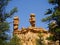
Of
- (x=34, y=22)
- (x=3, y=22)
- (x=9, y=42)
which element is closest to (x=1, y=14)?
(x=3, y=22)

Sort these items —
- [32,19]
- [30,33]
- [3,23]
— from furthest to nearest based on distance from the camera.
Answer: [30,33], [32,19], [3,23]

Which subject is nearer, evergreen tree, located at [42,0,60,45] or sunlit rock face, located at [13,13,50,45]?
evergreen tree, located at [42,0,60,45]

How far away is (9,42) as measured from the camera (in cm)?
1656

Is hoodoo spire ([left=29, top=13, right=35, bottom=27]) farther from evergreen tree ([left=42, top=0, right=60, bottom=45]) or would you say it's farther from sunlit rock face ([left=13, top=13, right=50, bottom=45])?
evergreen tree ([left=42, top=0, right=60, bottom=45])

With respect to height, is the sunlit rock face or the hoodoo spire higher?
the hoodoo spire

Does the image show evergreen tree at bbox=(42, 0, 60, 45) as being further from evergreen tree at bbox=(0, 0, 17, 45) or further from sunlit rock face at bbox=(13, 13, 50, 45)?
sunlit rock face at bbox=(13, 13, 50, 45)

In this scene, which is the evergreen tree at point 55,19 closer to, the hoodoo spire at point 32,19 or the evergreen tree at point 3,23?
the evergreen tree at point 3,23

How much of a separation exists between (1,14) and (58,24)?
12.1 ft

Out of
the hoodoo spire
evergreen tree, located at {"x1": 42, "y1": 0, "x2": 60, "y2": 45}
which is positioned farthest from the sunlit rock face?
evergreen tree, located at {"x1": 42, "y1": 0, "x2": 60, "y2": 45}

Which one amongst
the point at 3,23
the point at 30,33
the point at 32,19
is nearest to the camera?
the point at 3,23

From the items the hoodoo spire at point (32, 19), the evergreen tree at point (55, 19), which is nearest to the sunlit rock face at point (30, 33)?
the hoodoo spire at point (32, 19)

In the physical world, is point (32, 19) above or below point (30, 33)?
above

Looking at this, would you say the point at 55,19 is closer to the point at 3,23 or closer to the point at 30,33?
the point at 3,23

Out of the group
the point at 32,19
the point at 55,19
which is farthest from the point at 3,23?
the point at 32,19
